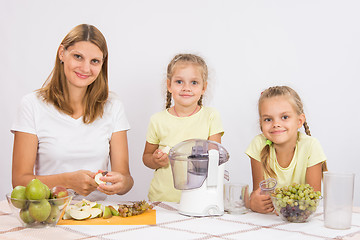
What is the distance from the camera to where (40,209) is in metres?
1.15

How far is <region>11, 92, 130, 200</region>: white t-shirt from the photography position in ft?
5.93

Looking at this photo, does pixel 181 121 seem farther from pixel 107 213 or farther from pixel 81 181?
pixel 107 213

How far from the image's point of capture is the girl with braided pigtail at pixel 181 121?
1950 millimetres

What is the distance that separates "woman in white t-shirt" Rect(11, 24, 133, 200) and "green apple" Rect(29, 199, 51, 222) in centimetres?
56

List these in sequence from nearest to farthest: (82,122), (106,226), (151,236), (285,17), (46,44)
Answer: (151,236), (106,226), (82,122), (285,17), (46,44)

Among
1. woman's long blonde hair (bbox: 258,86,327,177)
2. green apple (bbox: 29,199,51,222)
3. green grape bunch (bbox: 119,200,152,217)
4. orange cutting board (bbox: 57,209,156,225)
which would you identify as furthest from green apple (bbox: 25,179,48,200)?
woman's long blonde hair (bbox: 258,86,327,177)

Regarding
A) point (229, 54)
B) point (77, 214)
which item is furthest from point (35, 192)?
point (229, 54)

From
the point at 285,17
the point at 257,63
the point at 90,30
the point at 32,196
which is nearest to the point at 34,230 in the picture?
the point at 32,196

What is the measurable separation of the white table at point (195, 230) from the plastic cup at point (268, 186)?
9 cm

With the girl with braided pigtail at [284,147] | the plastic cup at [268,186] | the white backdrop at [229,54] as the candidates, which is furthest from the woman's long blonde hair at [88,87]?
the plastic cup at [268,186]

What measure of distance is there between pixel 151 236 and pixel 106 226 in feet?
0.55

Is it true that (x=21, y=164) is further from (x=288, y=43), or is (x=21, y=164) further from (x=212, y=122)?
(x=288, y=43)

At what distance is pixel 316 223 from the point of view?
1.31 meters

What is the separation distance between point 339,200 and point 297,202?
0.38 feet
